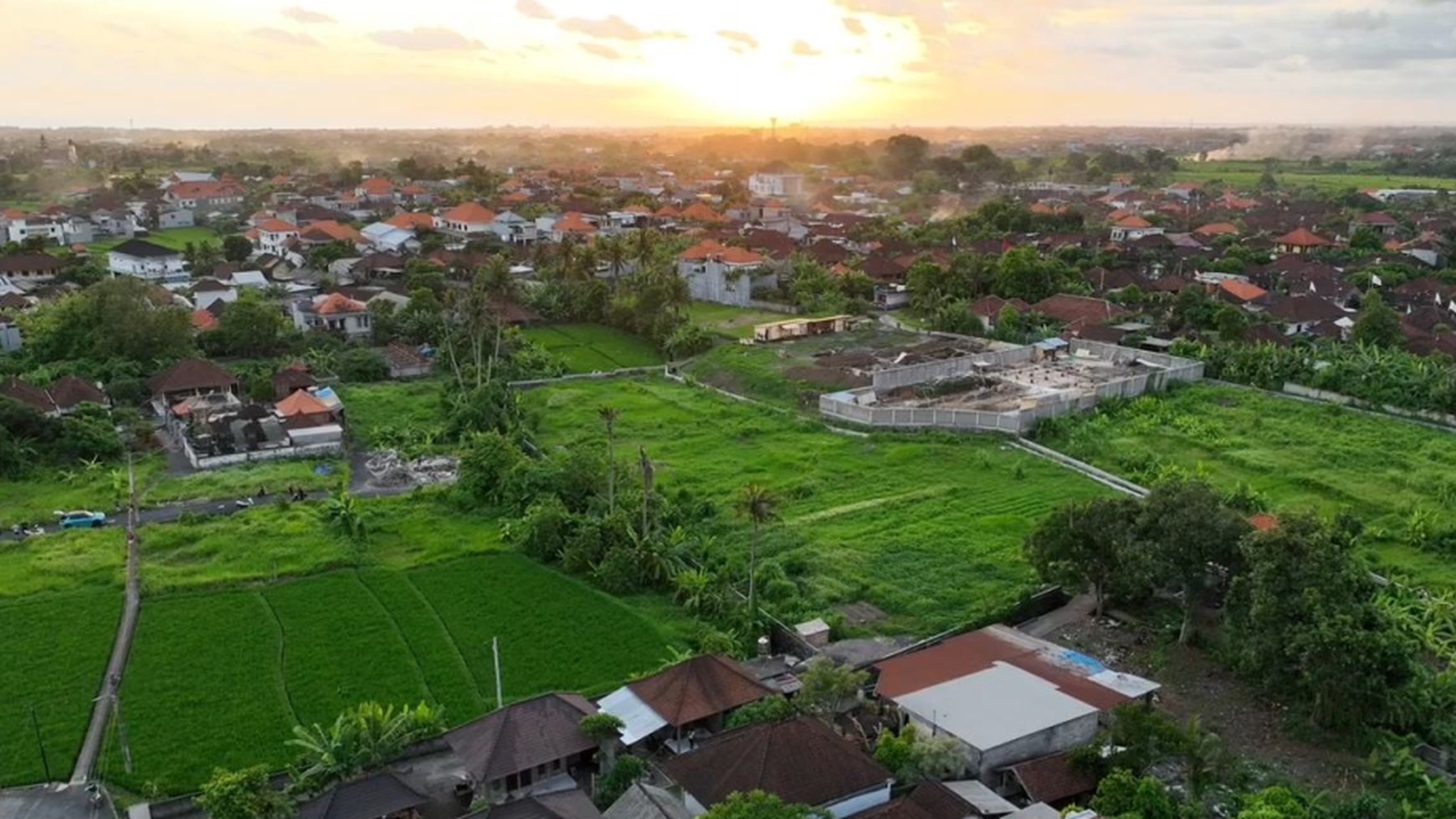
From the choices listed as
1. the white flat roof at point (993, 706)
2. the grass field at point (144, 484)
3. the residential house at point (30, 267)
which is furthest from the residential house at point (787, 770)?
the residential house at point (30, 267)

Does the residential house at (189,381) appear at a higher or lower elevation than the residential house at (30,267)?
lower

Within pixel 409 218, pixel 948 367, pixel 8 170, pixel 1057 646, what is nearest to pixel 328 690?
pixel 1057 646

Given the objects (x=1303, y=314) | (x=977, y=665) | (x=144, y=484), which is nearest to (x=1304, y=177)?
(x=1303, y=314)

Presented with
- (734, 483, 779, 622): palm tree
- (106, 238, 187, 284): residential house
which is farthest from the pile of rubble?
(106, 238, 187, 284): residential house

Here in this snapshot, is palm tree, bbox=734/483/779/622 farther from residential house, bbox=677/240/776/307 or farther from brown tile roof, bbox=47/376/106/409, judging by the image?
residential house, bbox=677/240/776/307

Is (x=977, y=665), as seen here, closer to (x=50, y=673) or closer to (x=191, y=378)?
(x=50, y=673)

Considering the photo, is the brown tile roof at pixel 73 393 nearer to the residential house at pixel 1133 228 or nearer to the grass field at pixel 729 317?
the grass field at pixel 729 317
